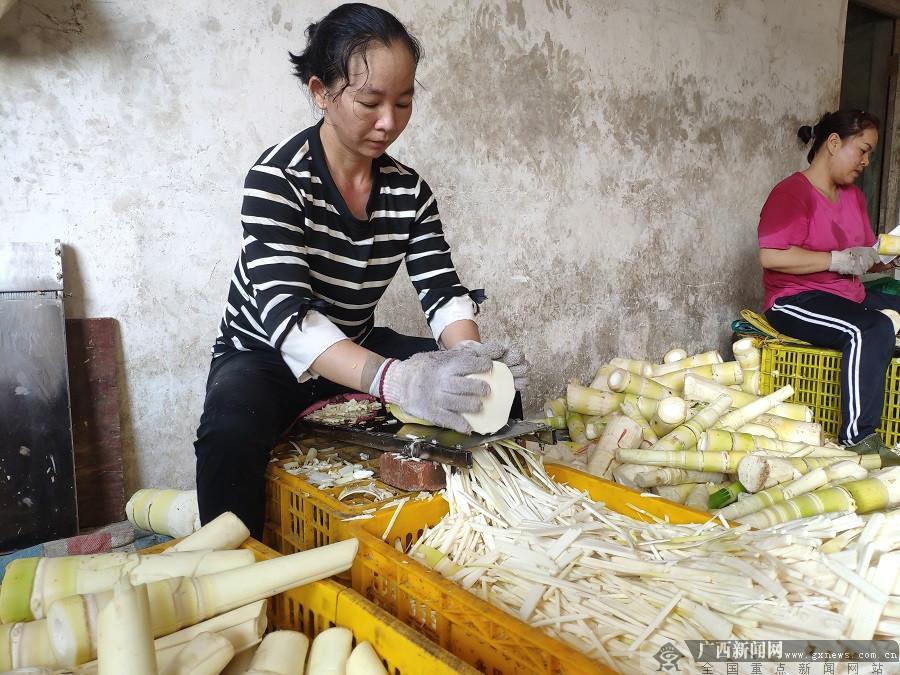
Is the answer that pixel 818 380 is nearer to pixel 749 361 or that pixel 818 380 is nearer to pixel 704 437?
pixel 749 361

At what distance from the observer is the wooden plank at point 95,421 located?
→ 244 cm

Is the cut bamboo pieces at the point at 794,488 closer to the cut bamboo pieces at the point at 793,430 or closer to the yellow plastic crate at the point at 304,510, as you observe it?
the cut bamboo pieces at the point at 793,430

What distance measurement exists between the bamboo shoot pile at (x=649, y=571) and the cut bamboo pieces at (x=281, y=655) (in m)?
0.37

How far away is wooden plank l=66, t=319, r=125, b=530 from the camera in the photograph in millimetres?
2443

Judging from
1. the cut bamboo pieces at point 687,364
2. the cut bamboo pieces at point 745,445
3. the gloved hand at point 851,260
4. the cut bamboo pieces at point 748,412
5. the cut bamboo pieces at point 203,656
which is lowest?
the cut bamboo pieces at point 745,445

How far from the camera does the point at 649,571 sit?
4.17 feet

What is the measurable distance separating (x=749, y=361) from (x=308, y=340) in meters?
2.90

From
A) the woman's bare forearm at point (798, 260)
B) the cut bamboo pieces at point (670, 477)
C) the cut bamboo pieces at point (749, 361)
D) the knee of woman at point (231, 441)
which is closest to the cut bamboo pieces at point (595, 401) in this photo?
the cut bamboo pieces at point (670, 477)

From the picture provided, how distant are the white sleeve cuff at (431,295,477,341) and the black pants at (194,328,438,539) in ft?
1.69

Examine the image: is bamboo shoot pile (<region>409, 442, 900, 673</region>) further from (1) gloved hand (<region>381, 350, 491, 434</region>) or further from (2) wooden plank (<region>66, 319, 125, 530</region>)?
(2) wooden plank (<region>66, 319, 125, 530</region>)

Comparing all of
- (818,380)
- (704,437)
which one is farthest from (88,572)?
(818,380)

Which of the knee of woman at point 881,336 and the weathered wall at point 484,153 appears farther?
the knee of woman at point 881,336

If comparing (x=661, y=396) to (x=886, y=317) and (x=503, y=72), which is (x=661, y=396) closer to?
(x=886, y=317)

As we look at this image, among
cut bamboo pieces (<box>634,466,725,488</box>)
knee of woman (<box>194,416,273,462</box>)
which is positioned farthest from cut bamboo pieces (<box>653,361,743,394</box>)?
knee of woman (<box>194,416,273,462</box>)
